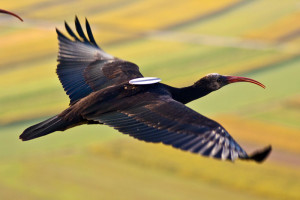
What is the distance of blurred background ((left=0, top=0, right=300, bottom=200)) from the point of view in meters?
69.0

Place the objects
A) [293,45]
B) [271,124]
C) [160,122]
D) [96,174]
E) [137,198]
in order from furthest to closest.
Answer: [293,45]
[271,124]
[96,174]
[137,198]
[160,122]

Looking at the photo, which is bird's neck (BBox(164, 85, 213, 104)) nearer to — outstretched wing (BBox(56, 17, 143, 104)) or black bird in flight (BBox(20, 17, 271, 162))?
black bird in flight (BBox(20, 17, 271, 162))

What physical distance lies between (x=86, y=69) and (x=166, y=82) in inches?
2388

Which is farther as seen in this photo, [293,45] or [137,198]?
[293,45]

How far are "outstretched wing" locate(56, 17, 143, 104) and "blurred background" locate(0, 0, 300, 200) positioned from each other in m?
39.0

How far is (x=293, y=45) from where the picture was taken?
10800cm

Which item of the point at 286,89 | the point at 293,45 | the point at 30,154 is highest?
the point at 293,45

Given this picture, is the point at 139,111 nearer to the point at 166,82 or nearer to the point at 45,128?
the point at 45,128

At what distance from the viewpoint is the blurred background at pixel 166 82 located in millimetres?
69000

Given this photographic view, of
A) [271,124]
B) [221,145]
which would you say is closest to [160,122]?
[221,145]

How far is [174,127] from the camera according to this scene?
71.4 feet

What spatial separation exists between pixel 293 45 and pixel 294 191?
44536mm

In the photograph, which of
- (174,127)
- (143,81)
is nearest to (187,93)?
(143,81)

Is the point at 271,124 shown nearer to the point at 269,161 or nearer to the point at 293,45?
the point at 269,161
